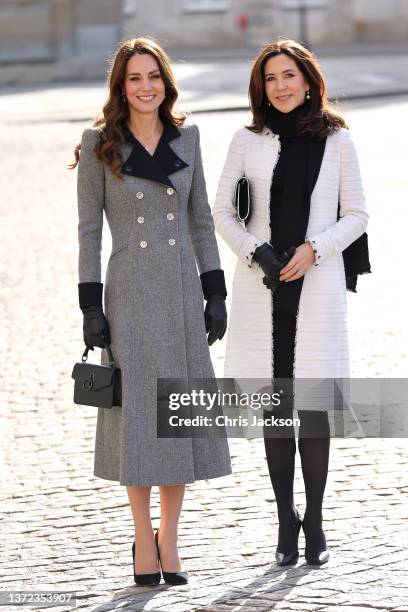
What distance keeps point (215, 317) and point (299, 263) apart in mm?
350

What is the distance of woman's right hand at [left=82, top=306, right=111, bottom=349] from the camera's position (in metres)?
5.31

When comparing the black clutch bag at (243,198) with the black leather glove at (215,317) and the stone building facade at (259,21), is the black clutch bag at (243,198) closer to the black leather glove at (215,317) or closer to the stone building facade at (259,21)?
the black leather glove at (215,317)

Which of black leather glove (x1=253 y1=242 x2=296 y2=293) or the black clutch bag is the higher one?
the black clutch bag

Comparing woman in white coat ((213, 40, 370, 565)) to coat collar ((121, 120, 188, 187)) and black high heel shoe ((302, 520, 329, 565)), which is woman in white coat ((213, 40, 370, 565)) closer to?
black high heel shoe ((302, 520, 329, 565))

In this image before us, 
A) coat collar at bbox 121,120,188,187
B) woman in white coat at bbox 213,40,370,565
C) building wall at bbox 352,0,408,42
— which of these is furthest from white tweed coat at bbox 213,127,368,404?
building wall at bbox 352,0,408,42

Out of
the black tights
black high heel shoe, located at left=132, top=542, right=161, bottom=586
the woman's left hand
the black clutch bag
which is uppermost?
the black clutch bag

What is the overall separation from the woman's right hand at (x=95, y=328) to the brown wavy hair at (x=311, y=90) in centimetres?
90

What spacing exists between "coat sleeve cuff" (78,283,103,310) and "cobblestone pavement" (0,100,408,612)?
98 centimetres

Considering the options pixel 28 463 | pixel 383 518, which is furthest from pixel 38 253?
pixel 383 518

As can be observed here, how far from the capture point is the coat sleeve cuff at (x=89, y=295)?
5.36 meters

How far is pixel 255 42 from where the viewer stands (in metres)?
47.8

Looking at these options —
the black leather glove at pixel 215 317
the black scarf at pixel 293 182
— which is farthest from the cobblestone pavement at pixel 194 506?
the black scarf at pixel 293 182

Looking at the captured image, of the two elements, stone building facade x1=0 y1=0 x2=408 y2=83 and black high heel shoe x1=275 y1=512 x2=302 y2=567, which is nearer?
black high heel shoe x1=275 y1=512 x2=302 y2=567

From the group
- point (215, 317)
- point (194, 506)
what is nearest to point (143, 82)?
point (215, 317)
